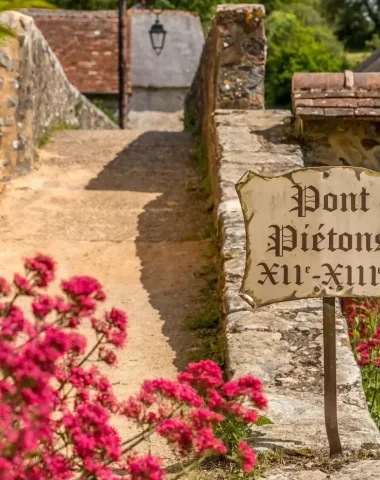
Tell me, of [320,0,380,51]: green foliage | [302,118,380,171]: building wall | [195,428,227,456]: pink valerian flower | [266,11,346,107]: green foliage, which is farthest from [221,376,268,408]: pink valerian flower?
[320,0,380,51]: green foliage

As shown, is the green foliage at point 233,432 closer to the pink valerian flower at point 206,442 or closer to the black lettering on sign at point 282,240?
the black lettering on sign at point 282,240

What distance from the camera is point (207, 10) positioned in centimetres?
3862

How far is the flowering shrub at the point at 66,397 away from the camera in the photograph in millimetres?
2211

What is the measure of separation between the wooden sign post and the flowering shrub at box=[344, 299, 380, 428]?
76 centimetres

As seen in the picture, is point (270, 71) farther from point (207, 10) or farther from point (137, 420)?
point (137, 420)

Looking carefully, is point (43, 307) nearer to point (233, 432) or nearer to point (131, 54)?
point (233, 432)

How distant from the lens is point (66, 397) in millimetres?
2566

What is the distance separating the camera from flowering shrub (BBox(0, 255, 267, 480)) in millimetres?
2211

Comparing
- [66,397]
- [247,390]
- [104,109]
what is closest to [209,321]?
[247,390]

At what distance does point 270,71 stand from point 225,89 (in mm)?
22294

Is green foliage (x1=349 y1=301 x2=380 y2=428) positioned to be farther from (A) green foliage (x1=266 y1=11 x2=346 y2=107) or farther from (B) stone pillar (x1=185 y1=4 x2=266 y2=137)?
(A) green foliage (x1=266 y1=11 x2=346 y2=107)

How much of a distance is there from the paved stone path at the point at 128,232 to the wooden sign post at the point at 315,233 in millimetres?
1337

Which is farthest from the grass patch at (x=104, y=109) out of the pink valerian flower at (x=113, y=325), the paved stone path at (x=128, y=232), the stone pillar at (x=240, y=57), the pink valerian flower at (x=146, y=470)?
the pink valerian flower at (x=146, y=470)

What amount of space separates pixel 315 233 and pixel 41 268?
1.35 meters
